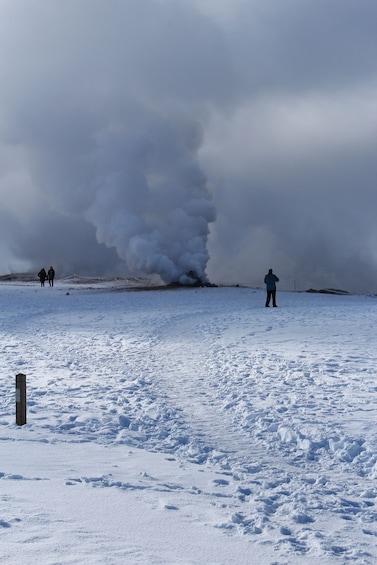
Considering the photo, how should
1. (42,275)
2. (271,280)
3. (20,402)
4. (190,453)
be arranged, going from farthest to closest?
1. (42,275)
2. (271,280)
3. (20,402)
4. (190,453)

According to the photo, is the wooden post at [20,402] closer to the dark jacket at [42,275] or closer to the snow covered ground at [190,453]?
the snow covered ground at [190,453]

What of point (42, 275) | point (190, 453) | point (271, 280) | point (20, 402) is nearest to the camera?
point (190, 453)

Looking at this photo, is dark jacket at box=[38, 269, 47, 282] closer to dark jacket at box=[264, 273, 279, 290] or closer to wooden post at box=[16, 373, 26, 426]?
dark jacket at box=[264, 273, 279, 290]

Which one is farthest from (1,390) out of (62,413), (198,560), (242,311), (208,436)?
(242,311)

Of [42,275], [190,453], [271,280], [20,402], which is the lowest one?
[190,453]

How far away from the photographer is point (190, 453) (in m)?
7.50

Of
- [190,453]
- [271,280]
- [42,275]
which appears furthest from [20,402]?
[42,275]

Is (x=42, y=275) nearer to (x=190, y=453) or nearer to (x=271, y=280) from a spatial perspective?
(x=271, y=280)

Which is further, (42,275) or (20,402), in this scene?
(42,275)

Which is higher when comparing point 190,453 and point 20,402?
point 20,402

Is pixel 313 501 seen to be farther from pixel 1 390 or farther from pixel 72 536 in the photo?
pixel 1 390

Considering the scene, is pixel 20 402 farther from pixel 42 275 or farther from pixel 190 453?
pixel 42 275

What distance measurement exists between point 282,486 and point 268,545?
5.11 ft

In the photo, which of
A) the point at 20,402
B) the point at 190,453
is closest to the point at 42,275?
the point at 20,402
